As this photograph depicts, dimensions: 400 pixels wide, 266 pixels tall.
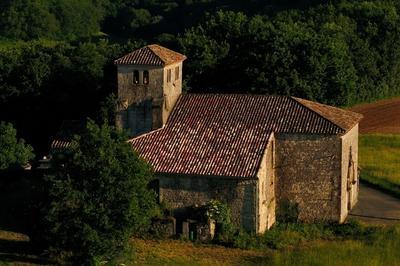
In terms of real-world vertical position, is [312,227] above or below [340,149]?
below

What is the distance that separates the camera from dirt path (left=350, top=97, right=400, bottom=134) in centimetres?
7606

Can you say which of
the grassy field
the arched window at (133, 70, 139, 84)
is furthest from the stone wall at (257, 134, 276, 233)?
the arched window at (133, 70, 139, 84)

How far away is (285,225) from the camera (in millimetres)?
46094

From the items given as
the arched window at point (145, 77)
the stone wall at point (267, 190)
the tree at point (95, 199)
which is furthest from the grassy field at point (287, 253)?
the arched window at point (145, 77)

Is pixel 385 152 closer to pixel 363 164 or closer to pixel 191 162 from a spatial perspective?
pixel 363 164

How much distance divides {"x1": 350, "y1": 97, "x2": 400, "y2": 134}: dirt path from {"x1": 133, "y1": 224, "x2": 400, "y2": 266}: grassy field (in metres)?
32.3

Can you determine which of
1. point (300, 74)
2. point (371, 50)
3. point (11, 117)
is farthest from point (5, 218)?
point (371, 50)

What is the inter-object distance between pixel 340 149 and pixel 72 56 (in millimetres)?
30580

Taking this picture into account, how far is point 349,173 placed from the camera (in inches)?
1891

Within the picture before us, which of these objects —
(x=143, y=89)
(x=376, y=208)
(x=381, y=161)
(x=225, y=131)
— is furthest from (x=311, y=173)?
(x=381, y=161)

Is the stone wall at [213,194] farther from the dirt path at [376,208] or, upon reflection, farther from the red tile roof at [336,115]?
the dirt path at [376,208]

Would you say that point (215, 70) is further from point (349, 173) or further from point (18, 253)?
point (18, 253)

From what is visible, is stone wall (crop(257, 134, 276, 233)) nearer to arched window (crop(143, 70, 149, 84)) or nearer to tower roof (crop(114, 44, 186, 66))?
tower roof (crop(114, 44, 186, 66))

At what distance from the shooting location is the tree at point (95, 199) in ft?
127
